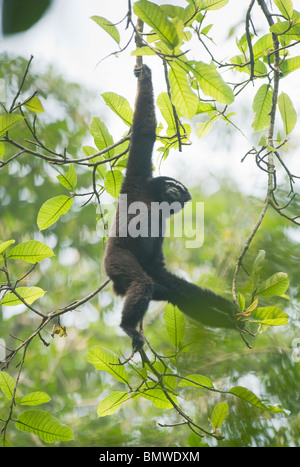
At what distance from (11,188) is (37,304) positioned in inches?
129

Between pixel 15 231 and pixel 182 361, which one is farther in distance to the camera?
pixel 15 231

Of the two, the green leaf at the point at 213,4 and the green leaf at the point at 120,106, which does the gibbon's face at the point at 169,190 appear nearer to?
the green leaf at the point at 120,106

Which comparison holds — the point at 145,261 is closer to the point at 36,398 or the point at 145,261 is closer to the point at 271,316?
the point at 36,398

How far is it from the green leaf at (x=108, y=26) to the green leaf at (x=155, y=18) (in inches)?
26.1

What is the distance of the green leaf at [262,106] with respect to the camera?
11.0 ft

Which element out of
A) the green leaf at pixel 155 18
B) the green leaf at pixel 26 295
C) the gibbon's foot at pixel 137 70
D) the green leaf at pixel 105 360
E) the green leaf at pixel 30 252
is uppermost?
the gibbon's foot at pixel 137 70

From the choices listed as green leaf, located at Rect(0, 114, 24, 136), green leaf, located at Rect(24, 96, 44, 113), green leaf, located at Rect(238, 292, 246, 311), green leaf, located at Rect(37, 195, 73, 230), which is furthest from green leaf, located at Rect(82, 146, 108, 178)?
green leaf, located at Rect(238, 292, 246, 311)

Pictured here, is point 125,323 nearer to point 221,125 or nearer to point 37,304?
point 221,125

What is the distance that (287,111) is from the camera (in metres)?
3.19

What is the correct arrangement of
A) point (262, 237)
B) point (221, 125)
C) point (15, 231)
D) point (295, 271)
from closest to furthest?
1. point (295, 271)
2. point (262, 237)
3. point (221, 125)
4. point (15, 231)

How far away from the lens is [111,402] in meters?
2.94

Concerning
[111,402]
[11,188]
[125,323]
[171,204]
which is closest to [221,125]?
[11,188]

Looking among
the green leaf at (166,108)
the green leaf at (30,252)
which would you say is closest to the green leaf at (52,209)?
the green leaf at (30,252)

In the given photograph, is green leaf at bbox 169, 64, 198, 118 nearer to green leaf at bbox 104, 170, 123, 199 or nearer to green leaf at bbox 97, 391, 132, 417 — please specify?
green leaf at bbox 104, 170, 123, 199
